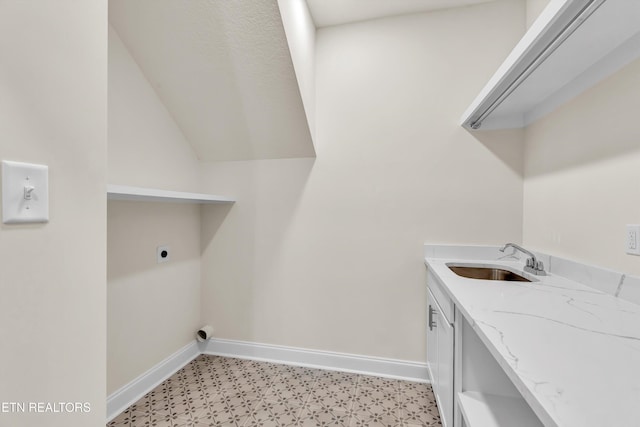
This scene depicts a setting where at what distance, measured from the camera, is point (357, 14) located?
6.50 ft

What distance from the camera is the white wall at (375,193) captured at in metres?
1.87

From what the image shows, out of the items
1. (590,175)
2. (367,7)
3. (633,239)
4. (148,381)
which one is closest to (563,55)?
(590,175)

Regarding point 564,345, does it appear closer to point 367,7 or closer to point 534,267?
point 534,267

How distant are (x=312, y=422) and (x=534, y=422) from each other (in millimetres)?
1063

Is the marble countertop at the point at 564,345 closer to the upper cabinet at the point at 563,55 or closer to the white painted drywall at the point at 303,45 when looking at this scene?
the upper cabinet at the point at 563,55

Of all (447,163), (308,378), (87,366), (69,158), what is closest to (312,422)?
(308,378)

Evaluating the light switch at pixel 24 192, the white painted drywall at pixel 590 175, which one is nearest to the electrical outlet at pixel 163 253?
the light switch at pixel 24 192

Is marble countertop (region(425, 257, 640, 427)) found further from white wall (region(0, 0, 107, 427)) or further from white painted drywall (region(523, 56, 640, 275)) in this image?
→ white wall (region(0, 0, 107, 427))

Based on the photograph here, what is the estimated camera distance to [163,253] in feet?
6.37

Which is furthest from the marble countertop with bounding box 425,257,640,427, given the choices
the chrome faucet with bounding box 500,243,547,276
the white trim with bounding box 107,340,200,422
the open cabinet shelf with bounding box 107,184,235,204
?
the white trim with bounding box 107,340,200,422

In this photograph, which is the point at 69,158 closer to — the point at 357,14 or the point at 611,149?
the point at 611,149

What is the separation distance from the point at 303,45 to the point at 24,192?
1.74m

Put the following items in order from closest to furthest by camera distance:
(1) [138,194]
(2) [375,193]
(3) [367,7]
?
1. (1) [138,194]
2. (3) [367,7]
3. (2) [375,193]

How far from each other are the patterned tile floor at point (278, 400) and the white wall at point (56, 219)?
1069 millimetres
